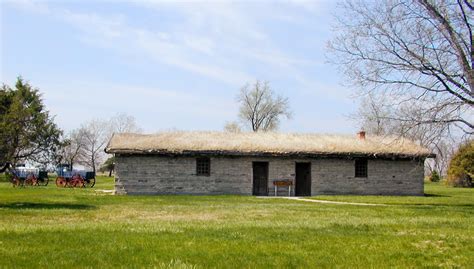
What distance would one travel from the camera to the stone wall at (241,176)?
3053 cm

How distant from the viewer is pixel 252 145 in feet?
104

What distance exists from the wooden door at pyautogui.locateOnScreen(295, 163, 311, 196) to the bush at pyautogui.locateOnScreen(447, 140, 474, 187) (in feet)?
76.0

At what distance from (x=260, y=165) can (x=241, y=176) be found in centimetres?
146

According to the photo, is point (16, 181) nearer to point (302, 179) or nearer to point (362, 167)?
point (302, 179)

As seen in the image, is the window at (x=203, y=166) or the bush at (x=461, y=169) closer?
the window at (x=203, y=166)

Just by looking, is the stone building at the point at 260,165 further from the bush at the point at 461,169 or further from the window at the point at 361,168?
the bush at the point at 461,169

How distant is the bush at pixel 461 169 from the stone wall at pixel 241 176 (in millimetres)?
19483

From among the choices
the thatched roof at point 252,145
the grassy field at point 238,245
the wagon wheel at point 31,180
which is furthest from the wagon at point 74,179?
the grassy field at point 238,245

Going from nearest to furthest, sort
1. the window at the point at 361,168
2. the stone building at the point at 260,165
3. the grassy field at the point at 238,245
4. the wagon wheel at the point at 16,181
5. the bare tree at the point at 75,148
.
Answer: the grassy field at the point at 238,245 → the stone building at the point at 260,165 → the window at the point at 361,168 → the wagon wheel at the point at 16,181 → the bare tree at the point at 75,148

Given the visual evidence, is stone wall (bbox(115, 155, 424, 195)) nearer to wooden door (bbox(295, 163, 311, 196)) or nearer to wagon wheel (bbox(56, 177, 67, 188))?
wooden door (bbox(295, 163, 311, 196))

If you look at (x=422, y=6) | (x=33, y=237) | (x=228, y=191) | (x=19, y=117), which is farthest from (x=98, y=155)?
(x=33, y=237)

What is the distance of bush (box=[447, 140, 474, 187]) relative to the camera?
50375 millimetres

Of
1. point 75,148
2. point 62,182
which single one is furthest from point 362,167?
point 75,148

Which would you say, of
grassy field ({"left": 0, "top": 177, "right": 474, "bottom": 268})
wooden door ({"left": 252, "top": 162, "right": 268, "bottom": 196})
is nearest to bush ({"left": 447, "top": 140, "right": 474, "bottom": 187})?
wooden door ({"left": 252, "top": 162, "right": 268, "bottom": 196})
